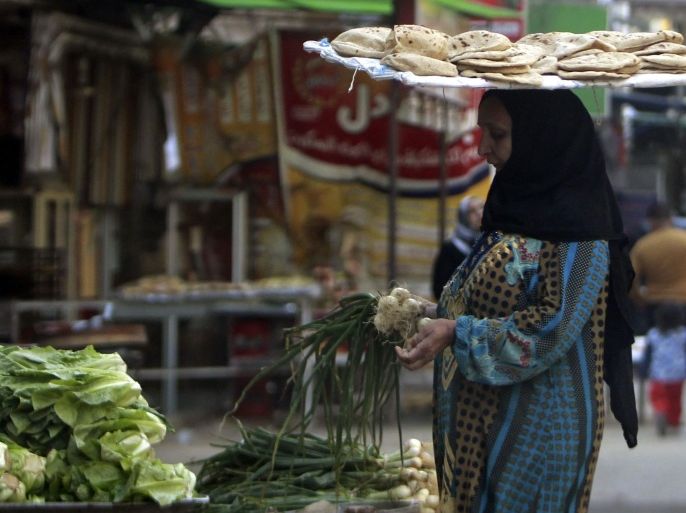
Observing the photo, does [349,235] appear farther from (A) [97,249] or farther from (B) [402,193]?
(A) [97,249]

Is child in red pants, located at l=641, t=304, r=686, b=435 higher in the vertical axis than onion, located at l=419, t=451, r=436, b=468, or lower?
lower

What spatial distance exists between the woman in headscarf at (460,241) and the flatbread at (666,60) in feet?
16.9

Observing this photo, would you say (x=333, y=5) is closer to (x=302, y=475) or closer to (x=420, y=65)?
(x=302, y=475)

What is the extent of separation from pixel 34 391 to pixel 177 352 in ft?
21.9

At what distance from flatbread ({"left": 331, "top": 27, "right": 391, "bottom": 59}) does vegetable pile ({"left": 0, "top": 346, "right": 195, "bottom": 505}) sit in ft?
3.26

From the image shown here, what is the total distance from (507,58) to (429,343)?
710mm

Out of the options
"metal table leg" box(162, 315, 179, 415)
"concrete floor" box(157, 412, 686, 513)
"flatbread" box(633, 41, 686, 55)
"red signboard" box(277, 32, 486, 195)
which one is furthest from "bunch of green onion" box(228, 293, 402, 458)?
"red signboard" box(277, 32, 486, 195)

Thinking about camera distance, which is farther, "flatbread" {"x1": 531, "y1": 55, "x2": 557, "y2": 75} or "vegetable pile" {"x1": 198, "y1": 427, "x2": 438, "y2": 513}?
"vegetable pile" {"x1": 198, "y1": 427, "x2": 438, "y2": 513}

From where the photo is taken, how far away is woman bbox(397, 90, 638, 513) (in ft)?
10.9

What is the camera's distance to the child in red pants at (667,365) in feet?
34.6

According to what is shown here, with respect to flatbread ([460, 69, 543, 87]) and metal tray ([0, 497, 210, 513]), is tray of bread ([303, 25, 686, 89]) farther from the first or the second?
metal tray ([0, 497, 210, 513])

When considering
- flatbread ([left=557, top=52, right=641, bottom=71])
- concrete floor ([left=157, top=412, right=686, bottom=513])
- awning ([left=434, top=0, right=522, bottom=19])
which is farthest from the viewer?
awning ([left=434, top=0, right=522, bottom=19])

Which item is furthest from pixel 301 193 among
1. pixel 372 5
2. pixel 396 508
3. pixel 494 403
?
pixel 494 403

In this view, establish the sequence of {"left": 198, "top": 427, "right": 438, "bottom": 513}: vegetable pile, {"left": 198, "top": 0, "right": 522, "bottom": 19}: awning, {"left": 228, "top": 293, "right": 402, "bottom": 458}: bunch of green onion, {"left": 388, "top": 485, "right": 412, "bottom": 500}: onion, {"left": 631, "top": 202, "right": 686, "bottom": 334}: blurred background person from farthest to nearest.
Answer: {"left": 631, "top": 202, "right": 686, "bottom": 334}: blurred background person
{"left": 198, "top": 0, "right": 522, "bottom": 19}: awning
{"left": 388, "top": 485, "right": 412, "bottom": 500}: onion
{"left": 198, "top": 427, "right": 438, "bottom": 513}: vegetable pile
{"left": 228, "top": 293, "right": 402, "bottom": 458}: bunch of green onion
